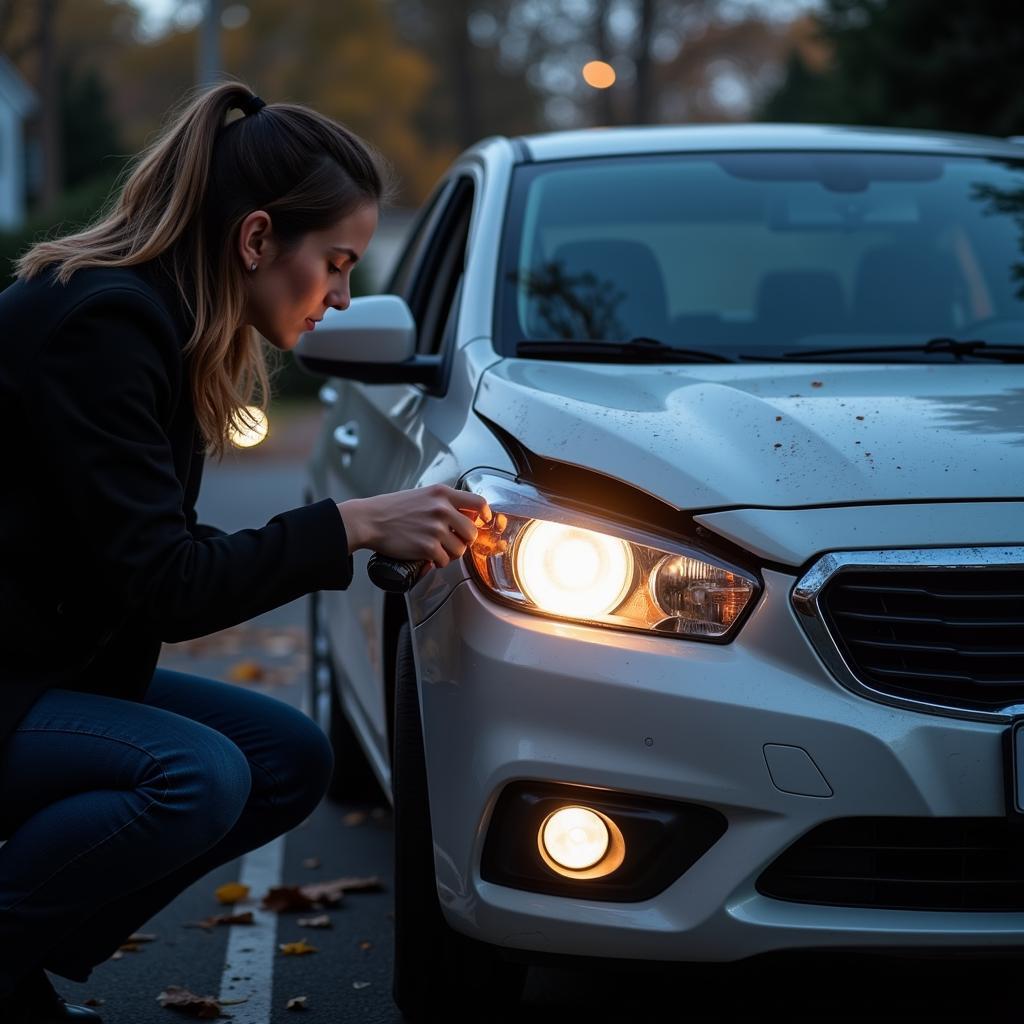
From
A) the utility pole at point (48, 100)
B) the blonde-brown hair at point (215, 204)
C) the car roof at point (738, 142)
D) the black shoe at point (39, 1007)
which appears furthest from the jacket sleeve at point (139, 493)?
the utility pole at point (48, 100)

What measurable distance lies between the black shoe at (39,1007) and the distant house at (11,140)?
150 feet

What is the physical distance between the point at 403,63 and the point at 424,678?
159 feet

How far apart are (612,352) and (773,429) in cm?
73

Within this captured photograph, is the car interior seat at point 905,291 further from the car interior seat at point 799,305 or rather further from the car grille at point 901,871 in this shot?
the car grille at point 901,871

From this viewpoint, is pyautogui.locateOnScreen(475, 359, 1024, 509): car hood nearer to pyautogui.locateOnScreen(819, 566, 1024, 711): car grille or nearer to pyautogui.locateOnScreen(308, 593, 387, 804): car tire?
pyautogui.locateOnScreen(819, 566, 1024, 711): car grille

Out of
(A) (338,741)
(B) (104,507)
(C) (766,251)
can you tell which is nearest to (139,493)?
(B) (104,507)

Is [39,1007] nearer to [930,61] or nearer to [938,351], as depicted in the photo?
[938,351]

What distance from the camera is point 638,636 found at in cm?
245

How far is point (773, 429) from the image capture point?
2.69 meters

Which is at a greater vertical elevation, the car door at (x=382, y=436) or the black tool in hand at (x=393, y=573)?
the black tool in hand at (x=393, y=573)

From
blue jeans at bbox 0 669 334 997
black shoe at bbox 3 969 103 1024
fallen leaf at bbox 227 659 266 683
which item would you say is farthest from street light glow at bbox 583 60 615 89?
black shoe at bbox 3 969 103 1024

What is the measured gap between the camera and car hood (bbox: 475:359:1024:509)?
2.51 meters

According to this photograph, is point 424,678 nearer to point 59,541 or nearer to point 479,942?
point 479,942

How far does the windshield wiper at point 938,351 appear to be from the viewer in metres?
3.39
